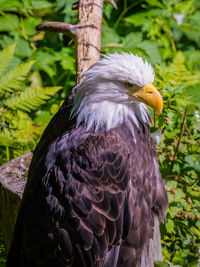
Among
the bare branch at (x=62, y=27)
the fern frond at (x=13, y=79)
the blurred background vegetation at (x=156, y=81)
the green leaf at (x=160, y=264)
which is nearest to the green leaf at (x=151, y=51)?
the blurred background vegetation at (x=156, y=81)

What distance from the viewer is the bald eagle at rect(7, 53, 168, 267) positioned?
7.98ft

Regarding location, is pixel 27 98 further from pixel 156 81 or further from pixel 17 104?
pixel 156 81

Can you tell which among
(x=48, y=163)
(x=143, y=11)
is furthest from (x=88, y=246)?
(x=143, y=11)

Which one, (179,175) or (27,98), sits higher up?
(27,98)

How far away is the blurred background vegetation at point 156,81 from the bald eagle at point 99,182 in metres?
0.43

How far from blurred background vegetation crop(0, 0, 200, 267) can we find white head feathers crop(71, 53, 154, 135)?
19.7 inches

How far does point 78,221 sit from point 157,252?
2.52 ft

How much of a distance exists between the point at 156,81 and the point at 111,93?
2.43 ft

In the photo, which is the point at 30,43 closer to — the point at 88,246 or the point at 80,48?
the point at 80,48

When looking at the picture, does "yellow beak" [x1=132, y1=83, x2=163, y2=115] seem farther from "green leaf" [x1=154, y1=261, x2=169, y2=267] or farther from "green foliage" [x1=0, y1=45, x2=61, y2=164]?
"green foliage" [x1=0, y1=45, x2=61, y2=164]

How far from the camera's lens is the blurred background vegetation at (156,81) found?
3.14m

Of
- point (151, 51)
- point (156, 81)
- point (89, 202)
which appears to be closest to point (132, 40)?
point (151, 51)

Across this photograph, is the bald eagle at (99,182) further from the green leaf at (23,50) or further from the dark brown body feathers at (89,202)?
the green leaf at (23,50)

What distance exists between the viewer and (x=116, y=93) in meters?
2.55
